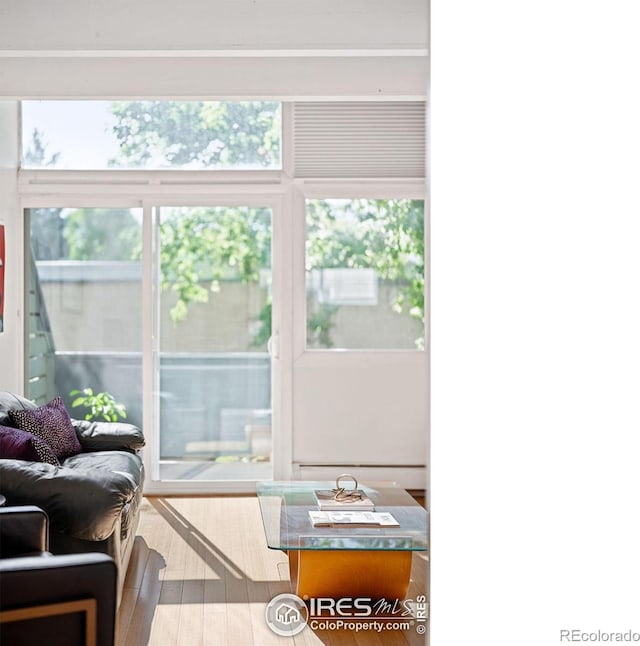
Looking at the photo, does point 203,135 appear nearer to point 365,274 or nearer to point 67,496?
point 365,274

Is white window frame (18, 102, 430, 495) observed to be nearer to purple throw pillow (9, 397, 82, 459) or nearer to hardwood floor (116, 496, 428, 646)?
hardwood floor (116, 496, 428, 646)

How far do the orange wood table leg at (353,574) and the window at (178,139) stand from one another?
→ 102 inches

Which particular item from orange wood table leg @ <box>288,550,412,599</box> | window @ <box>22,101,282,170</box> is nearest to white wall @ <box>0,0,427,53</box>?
window @ <box>22,101,282,170</box>

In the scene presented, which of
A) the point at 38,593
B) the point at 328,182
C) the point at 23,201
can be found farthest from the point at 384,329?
the point at 38,593

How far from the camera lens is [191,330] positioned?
464 cm

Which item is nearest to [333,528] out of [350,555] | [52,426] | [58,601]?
[350,555]

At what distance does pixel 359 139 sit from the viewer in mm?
4652

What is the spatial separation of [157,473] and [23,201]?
1606 millimetres

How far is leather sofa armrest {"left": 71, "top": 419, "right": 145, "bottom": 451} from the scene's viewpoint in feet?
11.8

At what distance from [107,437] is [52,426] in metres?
0.34

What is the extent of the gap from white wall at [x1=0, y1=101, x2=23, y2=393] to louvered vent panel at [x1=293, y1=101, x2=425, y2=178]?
59.1 inches

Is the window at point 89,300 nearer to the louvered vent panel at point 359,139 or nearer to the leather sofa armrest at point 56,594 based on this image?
the louvered vent panel at point 359,139
